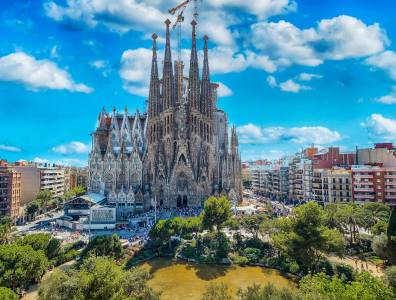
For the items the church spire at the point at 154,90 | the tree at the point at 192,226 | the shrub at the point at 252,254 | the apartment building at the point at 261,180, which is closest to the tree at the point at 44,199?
the church spire at the point at 154,90

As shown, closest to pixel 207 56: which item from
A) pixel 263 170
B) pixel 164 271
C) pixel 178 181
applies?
pixel 178 181

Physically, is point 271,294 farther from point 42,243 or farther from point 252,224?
point 252,224

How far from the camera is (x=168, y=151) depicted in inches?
2537

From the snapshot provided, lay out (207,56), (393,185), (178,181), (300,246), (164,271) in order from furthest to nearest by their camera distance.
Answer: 1. (207,56)
2. (178,181)
3. (393,185)
4. (164,271)
5. (300,246)

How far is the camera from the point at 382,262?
31.5 metres

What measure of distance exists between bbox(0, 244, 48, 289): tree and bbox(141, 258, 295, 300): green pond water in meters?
9.26

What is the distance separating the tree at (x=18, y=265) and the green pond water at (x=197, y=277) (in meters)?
9.26

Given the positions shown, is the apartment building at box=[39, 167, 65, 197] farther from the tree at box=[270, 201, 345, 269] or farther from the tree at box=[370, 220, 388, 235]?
the tree at box=[370, 220, 388, 235]

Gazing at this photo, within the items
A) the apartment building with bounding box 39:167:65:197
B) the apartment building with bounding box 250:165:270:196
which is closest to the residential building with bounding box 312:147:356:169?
the apartment building with bounding box 250:165:270:196

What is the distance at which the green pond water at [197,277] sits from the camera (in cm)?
2720

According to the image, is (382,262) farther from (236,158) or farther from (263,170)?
(263,170)

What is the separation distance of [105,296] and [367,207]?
3671 cm

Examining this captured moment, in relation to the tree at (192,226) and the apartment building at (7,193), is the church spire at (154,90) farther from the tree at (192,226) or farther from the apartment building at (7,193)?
the tree at (192,226)

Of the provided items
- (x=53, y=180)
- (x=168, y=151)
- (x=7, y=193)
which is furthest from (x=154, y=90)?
(x=53, y=180)
